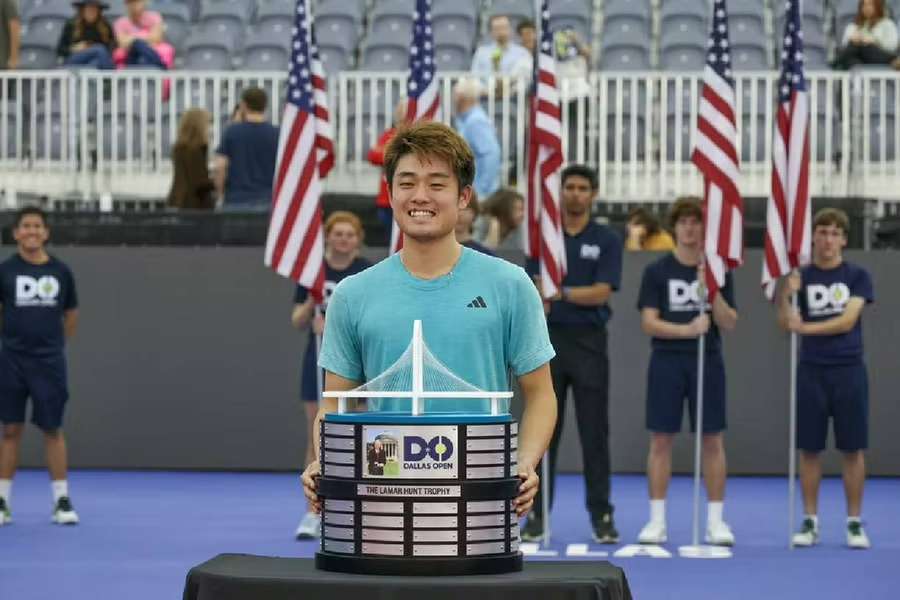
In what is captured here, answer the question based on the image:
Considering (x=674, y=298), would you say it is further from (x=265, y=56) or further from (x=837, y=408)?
(x=265, y=56)

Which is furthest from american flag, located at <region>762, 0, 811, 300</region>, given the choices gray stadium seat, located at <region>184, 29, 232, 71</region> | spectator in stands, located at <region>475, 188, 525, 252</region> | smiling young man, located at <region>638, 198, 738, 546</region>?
gray stadium seat, located at <region>184, 29, 232, 71</region>

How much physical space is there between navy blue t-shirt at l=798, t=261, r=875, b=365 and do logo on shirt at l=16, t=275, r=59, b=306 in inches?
177

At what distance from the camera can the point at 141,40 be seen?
654 inches

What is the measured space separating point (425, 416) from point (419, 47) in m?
8.22

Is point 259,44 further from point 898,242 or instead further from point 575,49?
point 898,242

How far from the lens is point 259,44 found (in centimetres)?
1819

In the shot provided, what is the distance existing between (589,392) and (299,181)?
238 centimetres

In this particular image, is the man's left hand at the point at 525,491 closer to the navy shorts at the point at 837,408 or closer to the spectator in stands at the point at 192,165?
the navy shorts at the point at 837,408

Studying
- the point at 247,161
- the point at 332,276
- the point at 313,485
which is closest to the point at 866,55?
the point at 247,161

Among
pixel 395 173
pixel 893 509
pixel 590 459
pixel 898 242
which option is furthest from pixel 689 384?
pixel 395 173

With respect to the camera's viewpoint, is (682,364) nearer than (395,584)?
No

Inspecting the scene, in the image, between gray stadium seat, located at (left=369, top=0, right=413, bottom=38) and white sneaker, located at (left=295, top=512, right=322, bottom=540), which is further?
gray stadium seat, located at (left=369, top=0, right=413, bottom=38)

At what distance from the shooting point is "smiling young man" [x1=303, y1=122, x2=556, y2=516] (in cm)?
428

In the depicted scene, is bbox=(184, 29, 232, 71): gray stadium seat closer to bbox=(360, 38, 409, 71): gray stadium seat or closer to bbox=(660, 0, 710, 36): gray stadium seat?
bbox=(360, 38, 409, 71): gray stadium seat
